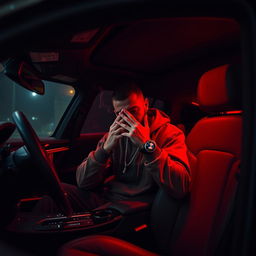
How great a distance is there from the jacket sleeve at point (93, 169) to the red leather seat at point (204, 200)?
501mm

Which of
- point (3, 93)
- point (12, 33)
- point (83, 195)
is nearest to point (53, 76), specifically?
point (3, 93)

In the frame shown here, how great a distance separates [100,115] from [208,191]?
5.89 ft

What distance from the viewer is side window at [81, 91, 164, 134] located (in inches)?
113

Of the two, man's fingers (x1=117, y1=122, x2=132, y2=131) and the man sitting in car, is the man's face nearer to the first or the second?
the man sitting in car

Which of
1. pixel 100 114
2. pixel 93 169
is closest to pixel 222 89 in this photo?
pixel 93 169

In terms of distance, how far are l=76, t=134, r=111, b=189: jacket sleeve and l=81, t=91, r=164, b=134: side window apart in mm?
926

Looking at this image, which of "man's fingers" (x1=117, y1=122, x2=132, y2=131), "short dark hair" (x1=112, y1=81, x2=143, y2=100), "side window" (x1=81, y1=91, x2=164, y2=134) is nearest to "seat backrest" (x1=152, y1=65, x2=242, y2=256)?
"man's fingers" (x1=117, y1=122, x2=132, y2=131)

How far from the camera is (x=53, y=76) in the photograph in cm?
245

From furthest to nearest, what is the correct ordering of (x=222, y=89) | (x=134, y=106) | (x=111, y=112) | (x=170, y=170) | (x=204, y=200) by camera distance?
1. (x=111, y=112)
2. (x=134, y=106)
3. (x=170, y=170)
4. (x=204, y=200)
5. (x=222, y=89)

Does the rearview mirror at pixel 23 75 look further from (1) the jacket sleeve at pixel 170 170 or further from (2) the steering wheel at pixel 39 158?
(1) the jacket sleeve at pixel 170 170

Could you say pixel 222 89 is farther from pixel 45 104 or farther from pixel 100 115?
pixel 45 104

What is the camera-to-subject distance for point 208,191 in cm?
142

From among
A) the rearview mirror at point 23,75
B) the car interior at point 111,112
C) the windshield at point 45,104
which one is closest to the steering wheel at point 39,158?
the car interior at point 111,112

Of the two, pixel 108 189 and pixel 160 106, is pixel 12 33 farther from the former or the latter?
pixel 160 106
